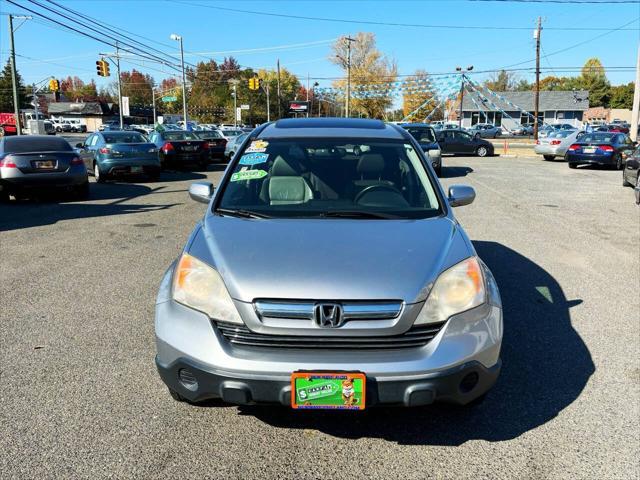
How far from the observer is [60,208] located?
11.8m

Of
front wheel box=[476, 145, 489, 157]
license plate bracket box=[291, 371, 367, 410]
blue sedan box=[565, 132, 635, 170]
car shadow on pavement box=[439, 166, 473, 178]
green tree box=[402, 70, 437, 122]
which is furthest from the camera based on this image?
green tree box=[402, 70, 437, 122]

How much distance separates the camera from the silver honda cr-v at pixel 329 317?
2.68 m

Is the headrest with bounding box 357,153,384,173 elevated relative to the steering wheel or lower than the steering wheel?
elevated

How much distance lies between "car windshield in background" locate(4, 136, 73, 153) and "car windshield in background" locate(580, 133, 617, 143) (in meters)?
19.1

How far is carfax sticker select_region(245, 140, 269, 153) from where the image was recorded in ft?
14.5

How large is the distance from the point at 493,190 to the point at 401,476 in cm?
1359

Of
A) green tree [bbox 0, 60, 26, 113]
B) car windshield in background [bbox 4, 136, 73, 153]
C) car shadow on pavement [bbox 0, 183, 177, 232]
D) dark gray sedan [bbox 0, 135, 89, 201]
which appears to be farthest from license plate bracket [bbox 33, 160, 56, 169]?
green tree [bbox 0, 60, 26, 113]

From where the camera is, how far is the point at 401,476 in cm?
283

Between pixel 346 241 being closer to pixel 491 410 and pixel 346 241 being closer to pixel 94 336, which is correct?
pixel 491 410

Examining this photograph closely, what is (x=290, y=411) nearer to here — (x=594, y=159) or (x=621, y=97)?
(x=594, y=159)

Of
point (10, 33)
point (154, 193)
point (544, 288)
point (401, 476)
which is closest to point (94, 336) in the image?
point (401, 476)

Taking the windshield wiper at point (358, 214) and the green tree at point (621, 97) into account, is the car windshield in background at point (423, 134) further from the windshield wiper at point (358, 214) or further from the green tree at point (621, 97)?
the green tree at point (621, 97)

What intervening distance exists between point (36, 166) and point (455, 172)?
1401 cm

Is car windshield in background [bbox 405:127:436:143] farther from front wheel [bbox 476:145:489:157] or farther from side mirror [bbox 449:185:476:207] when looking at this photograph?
side mirror [bbox 449:185:476:207]
